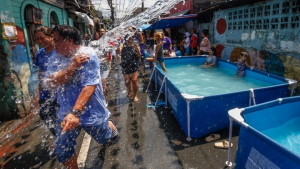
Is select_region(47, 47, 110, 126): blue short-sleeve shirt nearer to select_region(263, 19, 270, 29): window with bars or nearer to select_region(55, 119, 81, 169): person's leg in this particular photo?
select_region(55, 119, 81, 169): person's leg

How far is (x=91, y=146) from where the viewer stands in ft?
11.8

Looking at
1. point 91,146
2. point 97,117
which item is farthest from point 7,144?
point 97,117

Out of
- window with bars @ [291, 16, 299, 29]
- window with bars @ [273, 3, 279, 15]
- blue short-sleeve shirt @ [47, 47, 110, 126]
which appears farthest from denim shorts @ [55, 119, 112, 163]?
window with bars @ [273, 3, 279, 15]

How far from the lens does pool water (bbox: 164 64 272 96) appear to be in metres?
5.70

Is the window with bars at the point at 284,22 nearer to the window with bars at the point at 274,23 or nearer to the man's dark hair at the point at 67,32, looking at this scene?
the window with bars at the point at 274,23

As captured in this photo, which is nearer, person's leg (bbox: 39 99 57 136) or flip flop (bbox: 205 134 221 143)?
person's leg (bbox: 39 99 57 136)

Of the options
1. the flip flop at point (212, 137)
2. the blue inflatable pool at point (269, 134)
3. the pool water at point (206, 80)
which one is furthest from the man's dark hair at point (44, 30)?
the pool water at point (206, 80)

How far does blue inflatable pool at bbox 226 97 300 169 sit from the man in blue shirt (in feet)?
5.85

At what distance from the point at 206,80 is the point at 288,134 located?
409cm

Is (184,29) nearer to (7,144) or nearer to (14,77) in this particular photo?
(14,77)

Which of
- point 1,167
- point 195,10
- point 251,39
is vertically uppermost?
point 195,10

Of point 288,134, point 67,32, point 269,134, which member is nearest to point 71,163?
point 67,32

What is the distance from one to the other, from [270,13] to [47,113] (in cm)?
731

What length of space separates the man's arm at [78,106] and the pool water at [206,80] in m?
4.07
